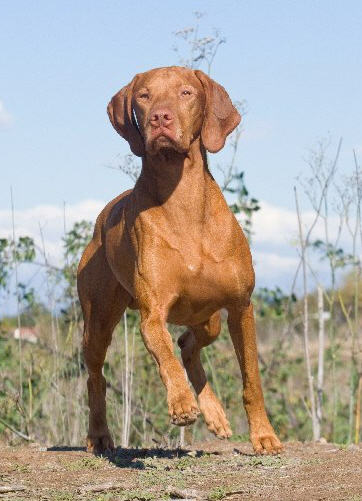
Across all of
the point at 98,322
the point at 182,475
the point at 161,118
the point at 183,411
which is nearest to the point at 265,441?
the point at 182,475

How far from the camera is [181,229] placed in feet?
21.8

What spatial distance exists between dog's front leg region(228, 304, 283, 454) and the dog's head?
3.68ft

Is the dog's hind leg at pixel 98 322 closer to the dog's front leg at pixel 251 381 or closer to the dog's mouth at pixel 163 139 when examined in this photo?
the dog's front leg at pixel 251 381

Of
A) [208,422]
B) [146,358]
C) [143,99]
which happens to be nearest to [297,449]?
[208,422]

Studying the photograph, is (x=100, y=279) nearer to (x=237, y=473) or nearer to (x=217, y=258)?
(x=217, y=258)

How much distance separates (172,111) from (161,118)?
10 centimetres

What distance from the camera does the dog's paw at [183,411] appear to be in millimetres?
5711

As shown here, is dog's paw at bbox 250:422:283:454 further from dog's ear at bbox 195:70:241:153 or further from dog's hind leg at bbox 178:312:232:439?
dog's ear at bbox 195:70:241:153

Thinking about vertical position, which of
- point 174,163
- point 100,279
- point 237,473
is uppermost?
point 174,163

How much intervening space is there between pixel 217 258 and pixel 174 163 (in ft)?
2.27

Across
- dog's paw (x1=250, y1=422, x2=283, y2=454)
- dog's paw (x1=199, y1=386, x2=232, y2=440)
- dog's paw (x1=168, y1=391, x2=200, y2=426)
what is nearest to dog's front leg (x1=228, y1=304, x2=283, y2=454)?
dog's paw (x1=250, y1=422, x2=283, y2=454)

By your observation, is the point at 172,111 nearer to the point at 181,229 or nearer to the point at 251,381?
the point at 181,229

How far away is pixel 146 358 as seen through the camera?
36.2 feet

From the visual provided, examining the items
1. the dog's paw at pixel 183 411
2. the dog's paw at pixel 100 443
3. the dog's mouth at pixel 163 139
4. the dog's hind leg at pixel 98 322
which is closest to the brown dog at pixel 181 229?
the dog's mouth at pixel 163 139
